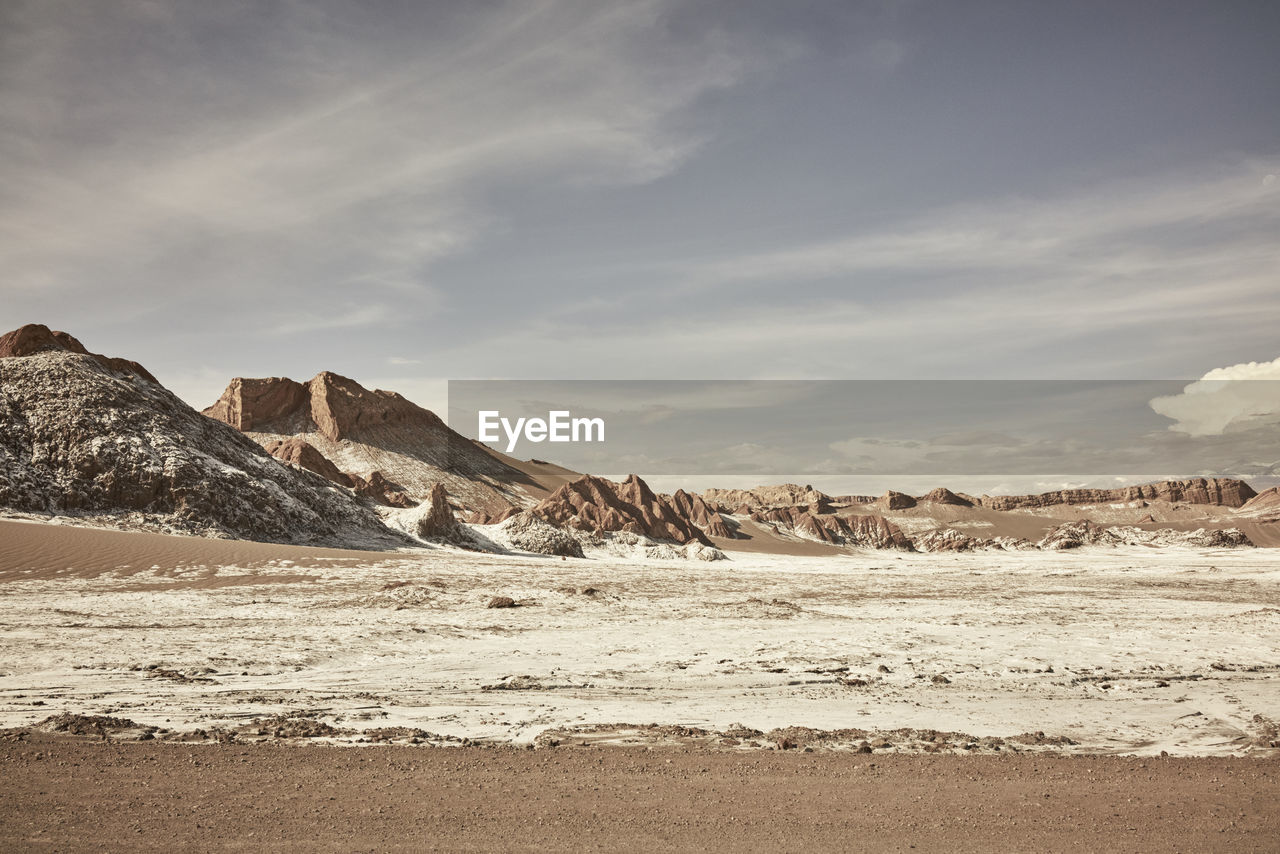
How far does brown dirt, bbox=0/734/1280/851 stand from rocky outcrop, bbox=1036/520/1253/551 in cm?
9513

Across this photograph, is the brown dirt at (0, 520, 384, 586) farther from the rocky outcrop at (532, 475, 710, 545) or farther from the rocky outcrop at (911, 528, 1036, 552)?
the rocky outcrop at (911, 528, 1036, 552)

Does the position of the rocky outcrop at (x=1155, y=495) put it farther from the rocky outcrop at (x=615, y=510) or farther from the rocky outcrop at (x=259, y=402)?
the rocky outcrop at (x=259, y=402)

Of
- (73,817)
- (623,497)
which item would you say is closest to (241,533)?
(73,817)

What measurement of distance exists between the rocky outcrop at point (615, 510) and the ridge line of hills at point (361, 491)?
0.23 metres

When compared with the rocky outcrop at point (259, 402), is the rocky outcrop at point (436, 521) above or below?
below

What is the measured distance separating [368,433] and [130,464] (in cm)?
5929

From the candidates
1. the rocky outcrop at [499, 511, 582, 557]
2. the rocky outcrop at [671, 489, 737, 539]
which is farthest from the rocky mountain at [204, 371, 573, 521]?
the rocky outcrop at [499, 511, 582, 557]

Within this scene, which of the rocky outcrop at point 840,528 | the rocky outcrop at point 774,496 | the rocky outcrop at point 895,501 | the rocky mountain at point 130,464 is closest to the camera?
the rocky mountain at point 130,464

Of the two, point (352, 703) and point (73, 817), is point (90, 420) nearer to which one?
point (352, 703)

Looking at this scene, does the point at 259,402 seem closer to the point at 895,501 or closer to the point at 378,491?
the point at 378,491

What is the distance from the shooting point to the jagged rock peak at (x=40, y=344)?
46.3m

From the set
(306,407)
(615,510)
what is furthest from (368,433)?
(615,510)

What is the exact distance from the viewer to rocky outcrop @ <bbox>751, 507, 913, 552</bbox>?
99188mm

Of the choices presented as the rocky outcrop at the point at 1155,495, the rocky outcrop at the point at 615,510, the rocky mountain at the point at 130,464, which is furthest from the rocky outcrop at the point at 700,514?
the rocky outcrop at the point at 1155,495
